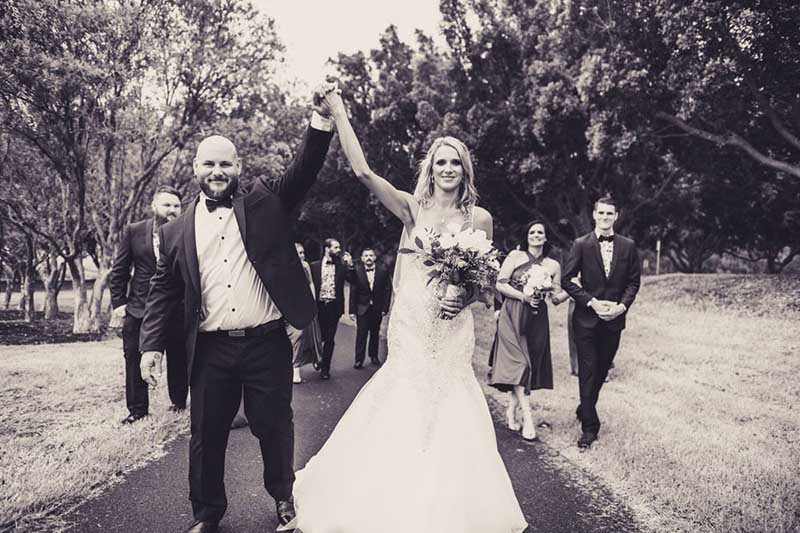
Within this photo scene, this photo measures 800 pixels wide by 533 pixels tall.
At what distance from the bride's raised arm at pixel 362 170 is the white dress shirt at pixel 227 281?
938mm

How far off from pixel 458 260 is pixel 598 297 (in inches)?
128

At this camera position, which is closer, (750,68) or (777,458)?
(777,458)

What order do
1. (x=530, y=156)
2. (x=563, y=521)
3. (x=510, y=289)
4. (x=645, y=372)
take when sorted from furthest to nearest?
(x=530, y=156)
(x=645, y=372)
(x=510, y=289)
(x=563, y=521)

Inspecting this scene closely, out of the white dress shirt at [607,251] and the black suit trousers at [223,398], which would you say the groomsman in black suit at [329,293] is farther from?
the black suit trousers at [223,398]

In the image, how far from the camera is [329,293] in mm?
10430

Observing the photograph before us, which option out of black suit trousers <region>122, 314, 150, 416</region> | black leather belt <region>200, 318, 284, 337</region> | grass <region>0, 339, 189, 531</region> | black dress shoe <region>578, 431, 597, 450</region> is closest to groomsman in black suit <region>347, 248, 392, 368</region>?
grass <region>0, 339, 189, 531</region>

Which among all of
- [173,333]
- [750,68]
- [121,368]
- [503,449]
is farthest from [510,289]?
[750,68]

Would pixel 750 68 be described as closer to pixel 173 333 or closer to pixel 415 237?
pixel 415 237

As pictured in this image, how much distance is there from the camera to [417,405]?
3758 mm

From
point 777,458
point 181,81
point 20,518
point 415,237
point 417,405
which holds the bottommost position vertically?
point 777,458

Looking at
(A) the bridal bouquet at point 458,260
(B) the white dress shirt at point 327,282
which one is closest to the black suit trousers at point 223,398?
(A) the bridal bouquet at point 458,260

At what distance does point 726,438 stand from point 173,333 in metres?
6.08

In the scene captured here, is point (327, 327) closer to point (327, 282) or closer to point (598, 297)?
point (327, 282)

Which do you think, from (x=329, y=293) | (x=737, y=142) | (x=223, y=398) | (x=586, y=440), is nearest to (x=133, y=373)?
(x=223, y=398)
